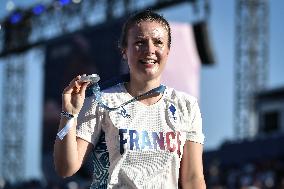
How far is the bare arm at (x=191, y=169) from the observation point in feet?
12.0

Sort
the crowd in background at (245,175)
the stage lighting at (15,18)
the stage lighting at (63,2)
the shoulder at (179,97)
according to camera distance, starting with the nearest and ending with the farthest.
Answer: the shoulder at (179,97)
the crowd in background at (245,175)
the stage lighting at (63,2)
the stage lighting at (15,18)

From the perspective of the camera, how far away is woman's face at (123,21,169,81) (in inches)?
139

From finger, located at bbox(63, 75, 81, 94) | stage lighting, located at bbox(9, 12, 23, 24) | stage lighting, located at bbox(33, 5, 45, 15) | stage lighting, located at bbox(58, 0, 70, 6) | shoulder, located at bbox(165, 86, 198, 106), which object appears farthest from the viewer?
stage lighting, located at bbox(9, 12, 23, 24)

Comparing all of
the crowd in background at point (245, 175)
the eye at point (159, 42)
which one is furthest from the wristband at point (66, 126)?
the crowd in background at point (245, 175)

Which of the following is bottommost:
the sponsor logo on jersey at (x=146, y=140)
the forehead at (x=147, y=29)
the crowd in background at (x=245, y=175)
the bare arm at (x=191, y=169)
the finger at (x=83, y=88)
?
the crowd in background at (x=245, y=175)

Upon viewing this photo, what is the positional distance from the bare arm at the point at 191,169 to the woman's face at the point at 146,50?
13.9 inches

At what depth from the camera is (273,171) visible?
19328mm

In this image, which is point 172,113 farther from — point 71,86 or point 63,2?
point 63,2

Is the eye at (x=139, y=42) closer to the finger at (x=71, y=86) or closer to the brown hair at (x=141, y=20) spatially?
the brown hair at (x=141, y=20)

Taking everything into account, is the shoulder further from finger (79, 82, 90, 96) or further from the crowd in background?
the crowd in background

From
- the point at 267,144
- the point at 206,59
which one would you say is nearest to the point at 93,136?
the point at 267,144

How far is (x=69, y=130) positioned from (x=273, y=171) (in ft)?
53.8

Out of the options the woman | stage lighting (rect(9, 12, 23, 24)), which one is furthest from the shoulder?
stage lighting (rect(9, 12, 23, 24))

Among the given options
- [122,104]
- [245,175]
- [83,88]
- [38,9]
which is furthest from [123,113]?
[38,9]
